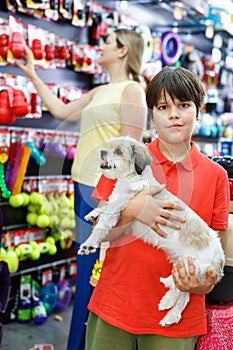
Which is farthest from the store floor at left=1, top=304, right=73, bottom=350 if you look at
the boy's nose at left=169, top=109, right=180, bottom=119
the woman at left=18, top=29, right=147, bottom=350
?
the boy's nose at left=169, top=109, right=180, bottom=119

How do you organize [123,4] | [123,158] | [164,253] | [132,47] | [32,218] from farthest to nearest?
[123,4] < [32,218] < [132,47] < [164,253] < [123,158]

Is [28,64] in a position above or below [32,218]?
above

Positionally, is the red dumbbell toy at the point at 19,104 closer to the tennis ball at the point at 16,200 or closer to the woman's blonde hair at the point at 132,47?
the tennis ball at the point at 16,200

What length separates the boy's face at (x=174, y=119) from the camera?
43.8 inches

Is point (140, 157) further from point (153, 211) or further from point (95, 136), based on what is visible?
point (95, 136)

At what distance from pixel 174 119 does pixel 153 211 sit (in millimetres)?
217

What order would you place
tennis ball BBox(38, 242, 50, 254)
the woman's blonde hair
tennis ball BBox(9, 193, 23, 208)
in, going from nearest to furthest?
the woman's blonde hair, tennis ball BBox(9, 193, 23, 208), tennis ball BBox(38, 242, 50, 254)

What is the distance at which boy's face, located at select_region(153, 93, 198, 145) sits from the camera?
1.11 metres

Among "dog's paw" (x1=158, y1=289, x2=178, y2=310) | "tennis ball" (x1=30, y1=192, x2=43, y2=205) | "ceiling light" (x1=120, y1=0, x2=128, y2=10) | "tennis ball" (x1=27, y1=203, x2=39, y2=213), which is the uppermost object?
"ceiling light" (x1=120, y1=0, x2=128, y2=10)

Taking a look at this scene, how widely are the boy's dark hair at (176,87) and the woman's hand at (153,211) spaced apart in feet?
0.72

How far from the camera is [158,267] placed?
1124 mm

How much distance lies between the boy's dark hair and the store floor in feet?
5.90

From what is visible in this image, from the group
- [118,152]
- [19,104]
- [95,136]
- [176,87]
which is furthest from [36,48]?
[118,152]

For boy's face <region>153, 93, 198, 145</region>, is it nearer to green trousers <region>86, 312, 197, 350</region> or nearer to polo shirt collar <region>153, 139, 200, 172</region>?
polo shirt collar <region>153, 139, 200, 172</region>
